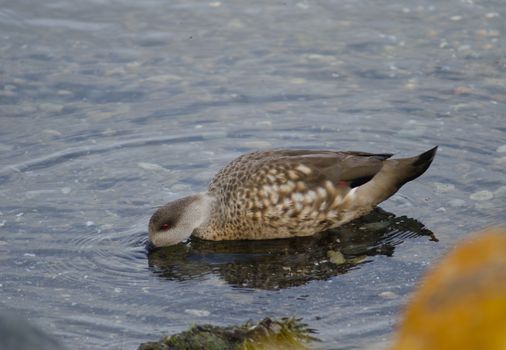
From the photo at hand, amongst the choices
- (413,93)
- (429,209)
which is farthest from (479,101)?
(429,209)

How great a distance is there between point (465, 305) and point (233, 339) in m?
3.56

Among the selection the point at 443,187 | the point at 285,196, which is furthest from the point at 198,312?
the point at 443,187

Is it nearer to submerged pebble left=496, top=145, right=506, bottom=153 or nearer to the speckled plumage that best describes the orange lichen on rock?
the speckled plumage

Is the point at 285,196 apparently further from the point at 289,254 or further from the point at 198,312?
the point at 198,312

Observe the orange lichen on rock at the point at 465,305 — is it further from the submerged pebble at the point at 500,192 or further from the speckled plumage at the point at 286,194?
the submerged pebble at the point at 500,192

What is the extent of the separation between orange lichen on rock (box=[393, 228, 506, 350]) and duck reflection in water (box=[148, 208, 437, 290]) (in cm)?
528

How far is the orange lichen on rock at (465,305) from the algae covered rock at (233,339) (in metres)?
3.05

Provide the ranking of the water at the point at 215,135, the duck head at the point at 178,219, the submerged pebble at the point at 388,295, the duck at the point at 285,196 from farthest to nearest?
the duck at the point at 285,196, the duck head at the point at 178,219, the water at the point at 215,135, the submerged pebble at the point at 388,295

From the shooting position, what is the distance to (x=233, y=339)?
20.8 ft

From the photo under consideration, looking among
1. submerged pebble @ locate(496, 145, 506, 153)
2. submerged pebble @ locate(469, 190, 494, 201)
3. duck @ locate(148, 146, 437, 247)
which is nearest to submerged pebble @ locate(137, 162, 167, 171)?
duck @ locate(148, 146, 437, 247)

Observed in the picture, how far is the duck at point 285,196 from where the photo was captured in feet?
30.3

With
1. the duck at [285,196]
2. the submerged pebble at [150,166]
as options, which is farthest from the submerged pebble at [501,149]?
the submerged pebble at [150,166]

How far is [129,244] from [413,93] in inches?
173

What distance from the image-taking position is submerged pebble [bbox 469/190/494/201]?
957cm
